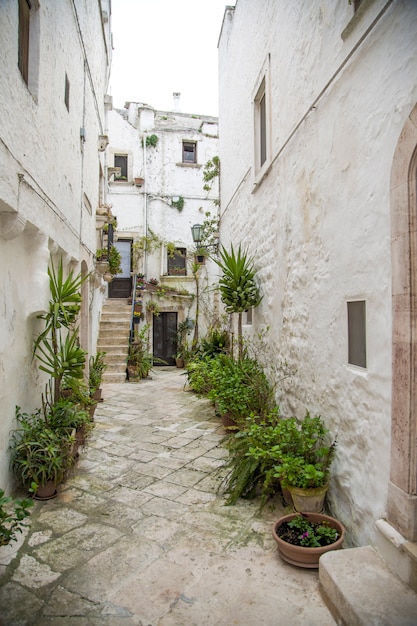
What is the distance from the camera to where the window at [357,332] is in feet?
8.45

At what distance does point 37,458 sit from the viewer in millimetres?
3312

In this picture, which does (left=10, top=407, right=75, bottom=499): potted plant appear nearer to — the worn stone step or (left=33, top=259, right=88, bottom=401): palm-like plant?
(left=33, top=259, right=88, bottom=401): palm-like plant

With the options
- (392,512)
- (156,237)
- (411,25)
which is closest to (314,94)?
(411,25)

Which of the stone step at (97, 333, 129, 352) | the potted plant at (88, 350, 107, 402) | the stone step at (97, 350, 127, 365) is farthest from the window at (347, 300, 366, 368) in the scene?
the stone step at (97, 333, 129, 352)

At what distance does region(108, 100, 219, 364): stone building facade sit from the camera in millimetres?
12992

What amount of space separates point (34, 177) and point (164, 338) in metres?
9.67

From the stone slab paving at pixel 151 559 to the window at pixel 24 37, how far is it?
3794 mm

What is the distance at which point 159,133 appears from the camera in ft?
46.1

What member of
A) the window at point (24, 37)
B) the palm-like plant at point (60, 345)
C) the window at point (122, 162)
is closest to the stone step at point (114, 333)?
the window at point (122, 162)

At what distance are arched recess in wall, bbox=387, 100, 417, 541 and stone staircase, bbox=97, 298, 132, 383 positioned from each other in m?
8.00

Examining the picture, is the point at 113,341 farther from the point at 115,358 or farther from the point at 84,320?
the point at 84,320

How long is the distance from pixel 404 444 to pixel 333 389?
3.13ft

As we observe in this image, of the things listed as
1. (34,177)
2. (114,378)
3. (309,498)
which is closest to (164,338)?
(114,378)

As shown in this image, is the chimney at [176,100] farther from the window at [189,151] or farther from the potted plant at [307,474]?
the potted plant at [307,474]
